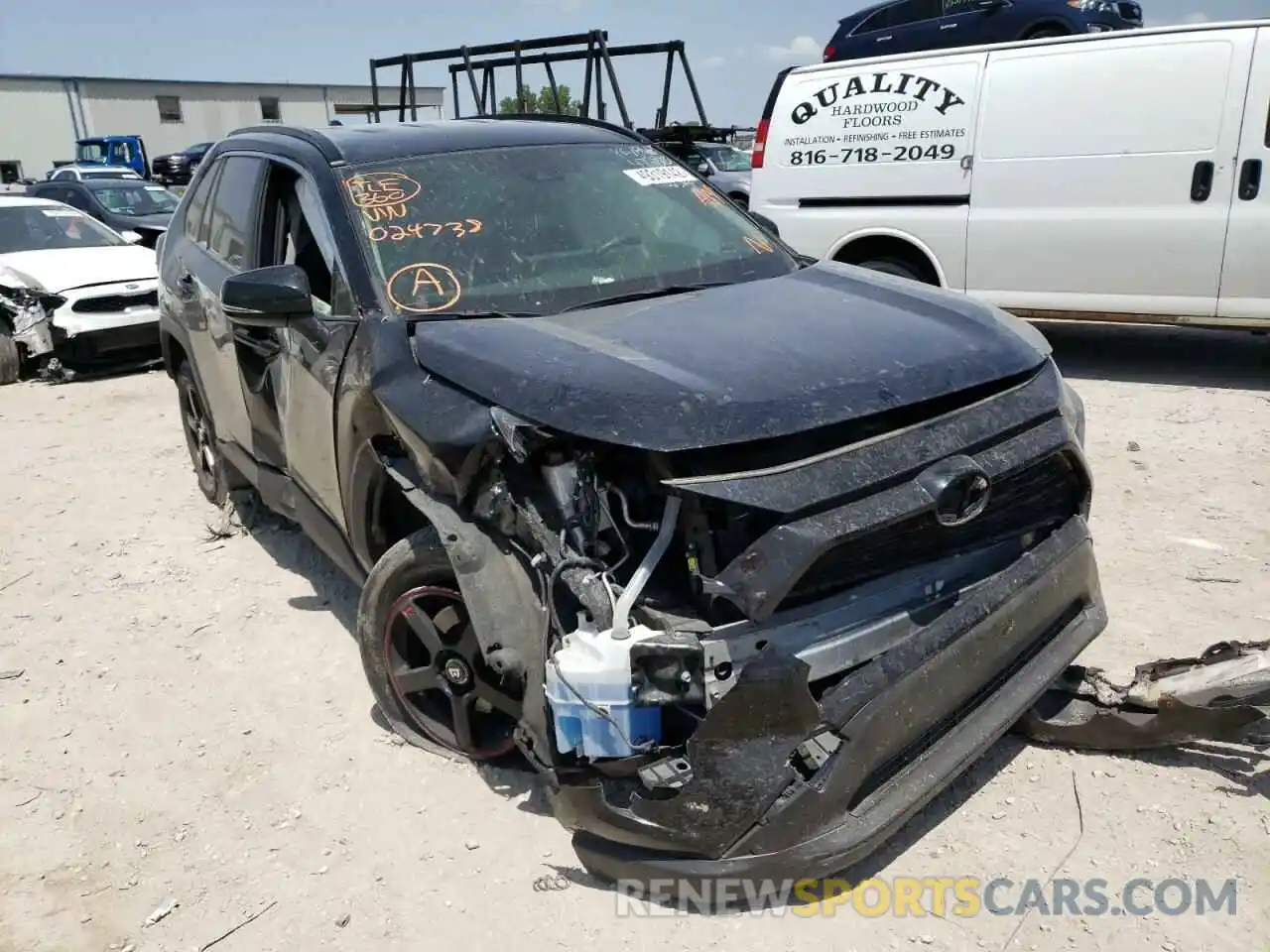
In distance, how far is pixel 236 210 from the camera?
4.16m

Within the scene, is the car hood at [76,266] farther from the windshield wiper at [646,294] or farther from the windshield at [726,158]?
the windshield at [726,158]

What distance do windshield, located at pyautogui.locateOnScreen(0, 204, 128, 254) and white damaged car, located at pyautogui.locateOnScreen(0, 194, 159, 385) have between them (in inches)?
6.5

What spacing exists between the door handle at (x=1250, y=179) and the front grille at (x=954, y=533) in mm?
4446

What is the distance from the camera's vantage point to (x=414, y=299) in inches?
118

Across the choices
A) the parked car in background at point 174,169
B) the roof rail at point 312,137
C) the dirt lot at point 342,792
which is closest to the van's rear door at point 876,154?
the dirt lot at point 342,792

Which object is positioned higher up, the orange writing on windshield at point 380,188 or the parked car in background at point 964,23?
the parked car in background at point 964,23

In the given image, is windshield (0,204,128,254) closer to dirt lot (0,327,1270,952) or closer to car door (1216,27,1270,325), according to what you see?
dirt lot (0,327,1270,952)

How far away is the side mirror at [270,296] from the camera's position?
3.08 metres

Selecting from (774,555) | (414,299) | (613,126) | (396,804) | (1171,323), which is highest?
(613,126)

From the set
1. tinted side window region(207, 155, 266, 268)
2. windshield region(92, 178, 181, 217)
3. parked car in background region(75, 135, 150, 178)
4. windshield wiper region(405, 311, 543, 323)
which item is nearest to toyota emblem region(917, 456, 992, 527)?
windshield wiper region(405, 311, 543, 323)

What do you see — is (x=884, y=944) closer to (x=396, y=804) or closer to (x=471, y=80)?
(x=396, y=804)

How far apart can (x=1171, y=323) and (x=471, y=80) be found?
9299 millimetres

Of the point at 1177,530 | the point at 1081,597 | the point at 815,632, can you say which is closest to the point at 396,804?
the point at 815,632

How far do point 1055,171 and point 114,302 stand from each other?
25.0 feet
